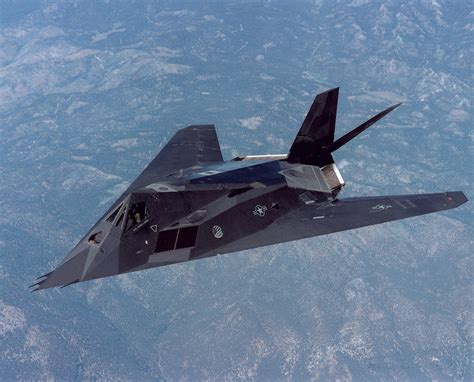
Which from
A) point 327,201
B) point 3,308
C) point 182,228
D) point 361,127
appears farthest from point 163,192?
point 3,308

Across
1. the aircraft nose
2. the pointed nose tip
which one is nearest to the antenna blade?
the aircraft nose

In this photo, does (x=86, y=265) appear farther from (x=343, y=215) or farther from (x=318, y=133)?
(x=318, y=133)

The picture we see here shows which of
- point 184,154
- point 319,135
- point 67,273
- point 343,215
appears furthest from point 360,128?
point 67,273

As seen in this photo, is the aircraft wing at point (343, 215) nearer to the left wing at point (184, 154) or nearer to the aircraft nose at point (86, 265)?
the aircraft nose at point (86, 265)

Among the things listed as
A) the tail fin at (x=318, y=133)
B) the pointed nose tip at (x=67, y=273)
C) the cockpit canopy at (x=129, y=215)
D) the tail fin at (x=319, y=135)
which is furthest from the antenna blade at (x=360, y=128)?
the pointed nose tip at (x=67, y=273)

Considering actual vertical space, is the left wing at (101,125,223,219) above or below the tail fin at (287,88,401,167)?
below

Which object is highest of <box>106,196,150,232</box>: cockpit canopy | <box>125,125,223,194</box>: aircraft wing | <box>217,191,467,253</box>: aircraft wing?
<box>106,196,150,232</box>: cockpit canopy

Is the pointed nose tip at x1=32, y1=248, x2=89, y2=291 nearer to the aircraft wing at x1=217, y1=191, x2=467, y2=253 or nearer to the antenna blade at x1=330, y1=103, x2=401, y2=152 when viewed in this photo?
the aircraft wing at x1=217, y1=191, x2=467, y2=253
